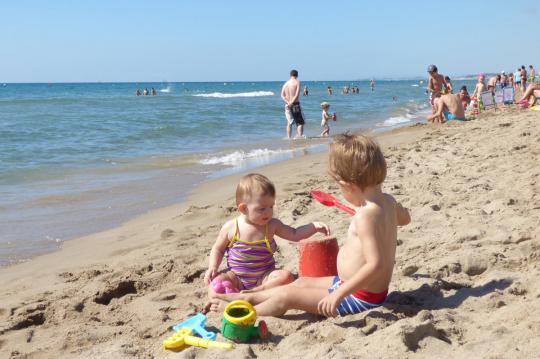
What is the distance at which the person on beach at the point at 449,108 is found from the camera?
12188mm

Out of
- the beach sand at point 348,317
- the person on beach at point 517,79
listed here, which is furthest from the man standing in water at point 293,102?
the person on beach at point 517,79

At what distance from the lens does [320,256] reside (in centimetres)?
333

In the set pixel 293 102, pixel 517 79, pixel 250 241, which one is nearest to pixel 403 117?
pixel 293 102

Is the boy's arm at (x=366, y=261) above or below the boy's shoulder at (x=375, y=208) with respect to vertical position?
below

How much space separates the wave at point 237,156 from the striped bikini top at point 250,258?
631 centimetres

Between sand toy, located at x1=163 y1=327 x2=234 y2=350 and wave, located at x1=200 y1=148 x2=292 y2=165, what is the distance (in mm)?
7032

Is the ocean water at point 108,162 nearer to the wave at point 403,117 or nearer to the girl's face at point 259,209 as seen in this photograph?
the wave at point 403,117

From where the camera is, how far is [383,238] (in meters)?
2.72

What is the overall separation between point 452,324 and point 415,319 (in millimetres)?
160

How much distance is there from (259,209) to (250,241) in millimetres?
219

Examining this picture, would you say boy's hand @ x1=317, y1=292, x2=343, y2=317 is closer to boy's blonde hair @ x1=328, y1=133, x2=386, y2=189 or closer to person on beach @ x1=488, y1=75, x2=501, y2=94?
boy's blonde hair @ x1=328, y1=133, x2=386, y2=189

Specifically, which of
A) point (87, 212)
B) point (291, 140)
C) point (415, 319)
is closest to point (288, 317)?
point (415, 319)

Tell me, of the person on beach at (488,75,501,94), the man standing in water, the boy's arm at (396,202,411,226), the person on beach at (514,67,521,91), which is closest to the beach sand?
the boy's arm at (396,202,411,226)

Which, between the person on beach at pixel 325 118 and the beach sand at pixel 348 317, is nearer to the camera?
the beach sand at pixel 348 317
